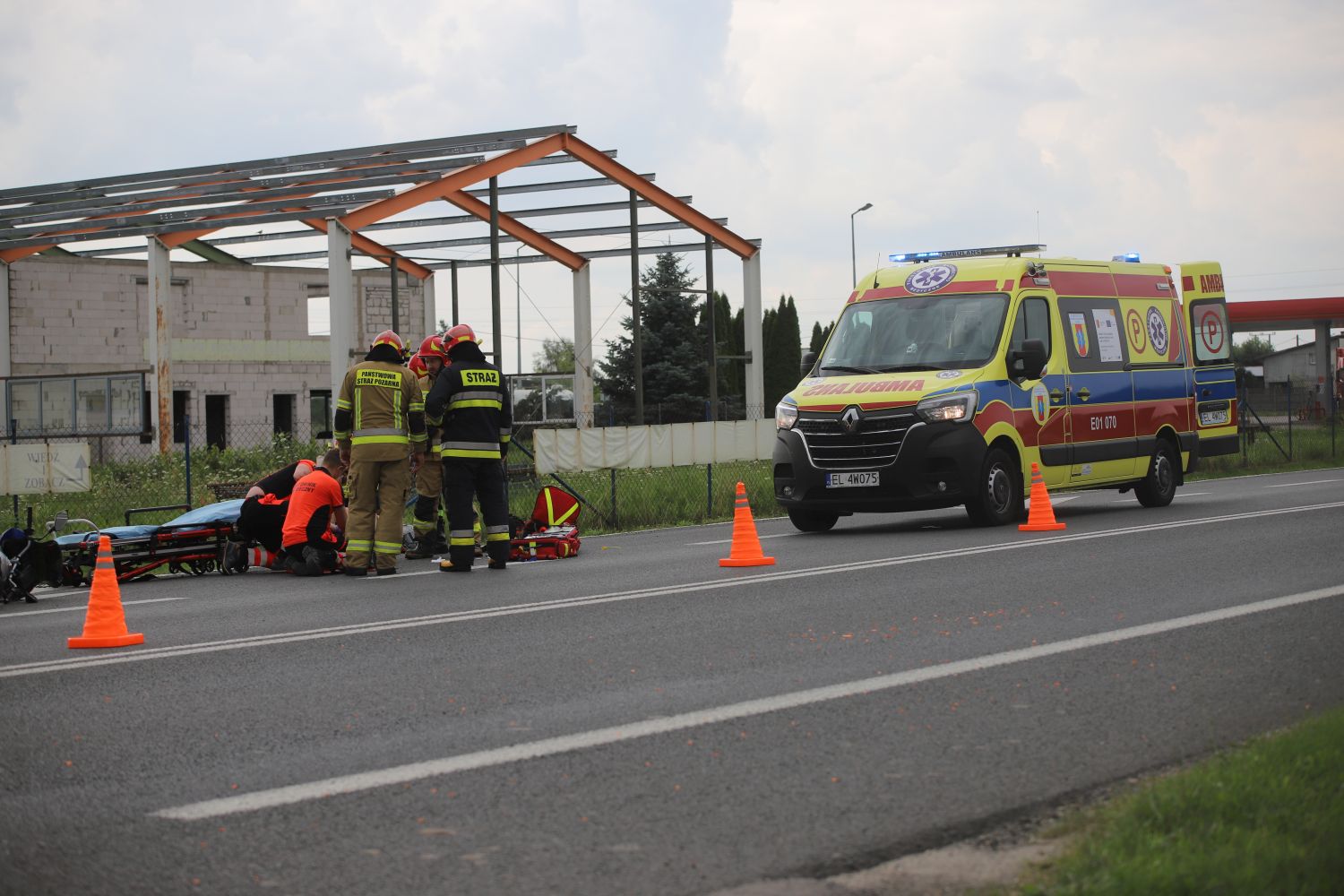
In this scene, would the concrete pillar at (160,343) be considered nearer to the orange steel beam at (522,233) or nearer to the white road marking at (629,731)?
the orange steel beam at (522,233)

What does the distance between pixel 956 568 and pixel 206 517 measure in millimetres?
6420

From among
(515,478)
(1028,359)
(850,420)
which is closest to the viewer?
(850,420)

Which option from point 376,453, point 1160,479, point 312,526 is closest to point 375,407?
point 376,453

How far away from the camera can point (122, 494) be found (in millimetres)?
24891

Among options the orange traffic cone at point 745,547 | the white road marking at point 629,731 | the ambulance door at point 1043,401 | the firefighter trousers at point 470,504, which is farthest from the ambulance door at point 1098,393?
the white road marking at point 629,731

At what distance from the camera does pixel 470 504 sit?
12414 mm

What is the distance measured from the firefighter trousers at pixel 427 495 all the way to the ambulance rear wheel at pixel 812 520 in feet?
11.6

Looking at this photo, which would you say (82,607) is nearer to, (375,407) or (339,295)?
(375,407)

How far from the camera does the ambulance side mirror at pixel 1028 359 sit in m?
15.0

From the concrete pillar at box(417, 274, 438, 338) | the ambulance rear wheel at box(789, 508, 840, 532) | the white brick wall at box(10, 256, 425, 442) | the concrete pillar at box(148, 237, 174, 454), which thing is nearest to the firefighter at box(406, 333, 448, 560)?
the ambulance rear wheel at box(789, 508, 840, 532)

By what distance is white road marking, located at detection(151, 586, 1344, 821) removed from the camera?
4875 mm

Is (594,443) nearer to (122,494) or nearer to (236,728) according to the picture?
(122,494)

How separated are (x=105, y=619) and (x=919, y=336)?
9.02 m

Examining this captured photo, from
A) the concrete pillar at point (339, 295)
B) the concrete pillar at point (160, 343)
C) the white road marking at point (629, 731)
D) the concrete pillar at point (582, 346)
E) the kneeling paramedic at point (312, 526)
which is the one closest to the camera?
the white road marking at point (629, 731)
